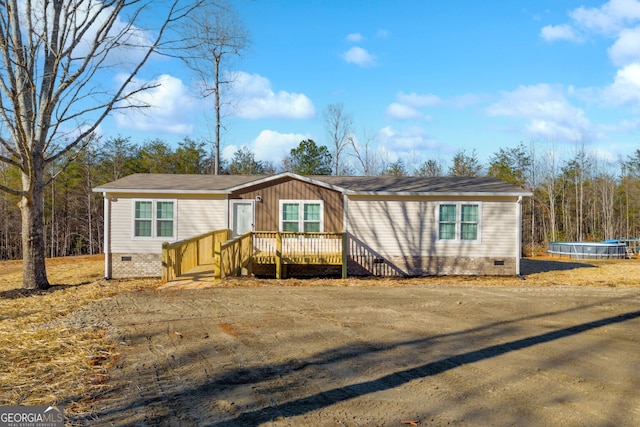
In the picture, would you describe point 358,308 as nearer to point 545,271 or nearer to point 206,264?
point 206,264

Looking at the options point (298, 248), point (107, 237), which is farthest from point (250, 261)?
point (107, 237)

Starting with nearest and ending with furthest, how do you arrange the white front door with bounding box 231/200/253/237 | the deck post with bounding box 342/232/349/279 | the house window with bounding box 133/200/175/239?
1. the deck post with bounding box 342/232/349/279
2. the house window with bounding box 133/200/175/239
3. the white front door with bounding box 231/200/253/237

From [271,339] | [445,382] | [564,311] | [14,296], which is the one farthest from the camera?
[14,296]

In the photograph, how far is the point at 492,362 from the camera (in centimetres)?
509

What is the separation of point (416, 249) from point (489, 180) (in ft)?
15.0

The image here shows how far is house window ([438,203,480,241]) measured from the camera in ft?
48.1

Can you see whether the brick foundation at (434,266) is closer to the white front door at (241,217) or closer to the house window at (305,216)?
the house window at (305,216)

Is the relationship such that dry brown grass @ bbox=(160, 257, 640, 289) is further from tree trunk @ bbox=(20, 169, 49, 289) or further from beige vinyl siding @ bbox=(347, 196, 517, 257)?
tree trunk @ bbox=(20, 169, 49, 289)

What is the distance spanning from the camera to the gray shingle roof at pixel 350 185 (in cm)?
1461

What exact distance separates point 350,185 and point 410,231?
2.55 m

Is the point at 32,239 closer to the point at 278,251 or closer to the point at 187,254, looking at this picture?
the point at 187,254

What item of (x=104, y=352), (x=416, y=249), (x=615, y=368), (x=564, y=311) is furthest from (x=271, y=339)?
(x=416, y=249)

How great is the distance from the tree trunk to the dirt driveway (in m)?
4.03

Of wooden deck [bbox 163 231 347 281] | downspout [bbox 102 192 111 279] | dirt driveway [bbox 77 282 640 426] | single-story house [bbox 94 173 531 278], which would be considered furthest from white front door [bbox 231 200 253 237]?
dirt driveway [bbox 77 282 640 426]
